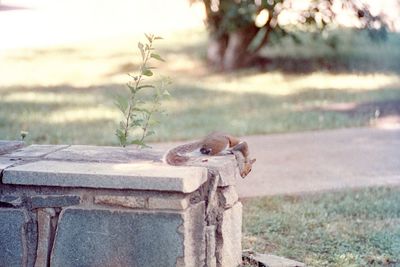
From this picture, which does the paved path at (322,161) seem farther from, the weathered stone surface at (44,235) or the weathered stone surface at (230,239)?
the weathered stone surface at (44,235)

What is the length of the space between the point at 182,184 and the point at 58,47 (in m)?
11.3

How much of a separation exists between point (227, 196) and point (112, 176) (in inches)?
23.6

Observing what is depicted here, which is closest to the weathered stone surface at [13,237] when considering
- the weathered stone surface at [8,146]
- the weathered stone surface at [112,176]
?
the weathered stone surface at [112,176]

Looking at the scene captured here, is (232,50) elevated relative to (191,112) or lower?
elevated

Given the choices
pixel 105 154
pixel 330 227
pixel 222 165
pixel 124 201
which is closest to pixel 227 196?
pixel 222 165

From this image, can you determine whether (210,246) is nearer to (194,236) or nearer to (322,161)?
(194,236)

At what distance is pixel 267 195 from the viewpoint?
6539 millimetres

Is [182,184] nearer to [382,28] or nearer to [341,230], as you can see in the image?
[341,230]

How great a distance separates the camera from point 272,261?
190 inches

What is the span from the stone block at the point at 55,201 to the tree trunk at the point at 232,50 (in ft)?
29.4

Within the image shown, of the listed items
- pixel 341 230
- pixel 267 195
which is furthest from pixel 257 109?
pixel 341 230

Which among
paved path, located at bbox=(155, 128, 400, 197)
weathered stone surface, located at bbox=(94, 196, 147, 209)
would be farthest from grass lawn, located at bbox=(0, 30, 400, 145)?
weathered stone surface, located at bbox=(94, 196, 147, 209)

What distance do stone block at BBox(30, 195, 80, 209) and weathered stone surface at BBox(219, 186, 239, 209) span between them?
660 mm

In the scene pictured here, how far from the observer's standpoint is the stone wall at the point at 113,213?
3891 millimetres
